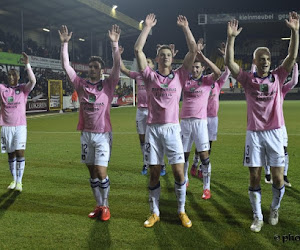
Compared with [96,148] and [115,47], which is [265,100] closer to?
[115,47]

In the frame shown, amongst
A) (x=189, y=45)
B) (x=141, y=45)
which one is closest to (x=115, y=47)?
(x=141, y=45)

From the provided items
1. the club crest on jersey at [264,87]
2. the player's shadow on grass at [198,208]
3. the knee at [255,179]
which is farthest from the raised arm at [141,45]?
the player's shadow on grass at [198,208]

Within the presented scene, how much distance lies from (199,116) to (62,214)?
2.77 m

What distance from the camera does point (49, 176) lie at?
7.12m

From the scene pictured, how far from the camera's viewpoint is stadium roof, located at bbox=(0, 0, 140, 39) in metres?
28.0

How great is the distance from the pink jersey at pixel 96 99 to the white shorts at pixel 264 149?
76.3 inches

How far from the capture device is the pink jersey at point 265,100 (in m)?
4.20

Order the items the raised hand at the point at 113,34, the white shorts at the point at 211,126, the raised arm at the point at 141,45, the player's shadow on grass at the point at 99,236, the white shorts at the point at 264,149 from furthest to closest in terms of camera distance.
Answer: the white shorts at the point at 211,126 < the raised hand at the point at 113,34 < the raised arm at the point at 141,45 < the white shorts at the point at 264,149 < the player's shadow on grass at the point at 99,236

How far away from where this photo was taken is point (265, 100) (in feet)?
13.8

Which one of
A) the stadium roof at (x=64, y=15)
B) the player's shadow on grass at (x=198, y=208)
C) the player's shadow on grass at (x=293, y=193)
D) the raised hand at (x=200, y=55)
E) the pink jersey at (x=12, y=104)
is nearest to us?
the player's shadow on grass at (x=198, y=208)

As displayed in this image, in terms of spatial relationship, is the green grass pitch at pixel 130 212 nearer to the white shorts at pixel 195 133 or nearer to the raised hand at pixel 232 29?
the white shorts at pixel 195 133

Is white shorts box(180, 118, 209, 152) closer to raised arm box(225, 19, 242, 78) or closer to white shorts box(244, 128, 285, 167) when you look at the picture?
white shorts box(244, 128, 285, 167)

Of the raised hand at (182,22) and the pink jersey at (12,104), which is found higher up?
the raised hand at (182,22)

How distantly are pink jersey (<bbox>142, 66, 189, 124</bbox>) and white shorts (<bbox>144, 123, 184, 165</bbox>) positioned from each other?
3.6 inches
